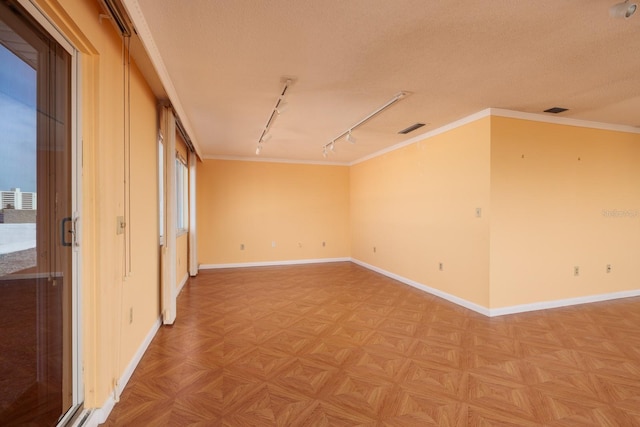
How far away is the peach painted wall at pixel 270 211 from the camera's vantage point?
6465mm

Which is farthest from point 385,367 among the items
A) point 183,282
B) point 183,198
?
point 183,198

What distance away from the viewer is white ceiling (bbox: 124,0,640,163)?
6.02 feet

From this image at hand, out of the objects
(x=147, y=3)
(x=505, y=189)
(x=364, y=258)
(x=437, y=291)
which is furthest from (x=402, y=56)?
(x=364, y=258)

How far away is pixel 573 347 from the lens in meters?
2.77

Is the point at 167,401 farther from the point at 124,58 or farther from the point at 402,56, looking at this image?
the point at 402,56

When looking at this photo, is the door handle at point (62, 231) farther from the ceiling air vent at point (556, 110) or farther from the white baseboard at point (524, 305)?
the ceiling air vent at point (556, 110)

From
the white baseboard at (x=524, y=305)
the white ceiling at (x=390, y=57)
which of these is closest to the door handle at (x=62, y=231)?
the white ceiling at (x=390, y=57)

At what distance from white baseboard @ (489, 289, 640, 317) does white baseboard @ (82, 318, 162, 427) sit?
12.4ft

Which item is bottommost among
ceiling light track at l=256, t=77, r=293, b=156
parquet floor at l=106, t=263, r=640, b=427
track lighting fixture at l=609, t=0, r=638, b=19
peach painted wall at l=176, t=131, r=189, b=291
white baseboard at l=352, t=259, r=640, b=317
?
parquet floor at l=106, t=263, r=640, b=427

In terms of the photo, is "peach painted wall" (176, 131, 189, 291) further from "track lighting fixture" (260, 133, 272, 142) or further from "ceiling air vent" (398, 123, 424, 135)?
"ceiling air vent" (398, 123, 424, 135)

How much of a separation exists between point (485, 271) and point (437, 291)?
97cm

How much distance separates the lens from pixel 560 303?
3.92 metres

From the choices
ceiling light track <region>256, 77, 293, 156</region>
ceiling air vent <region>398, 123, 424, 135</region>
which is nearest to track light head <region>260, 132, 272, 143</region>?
ceiling light track <region>256, 77, 293, 156</region>

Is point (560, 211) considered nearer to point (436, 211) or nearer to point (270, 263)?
point (436, 211)
